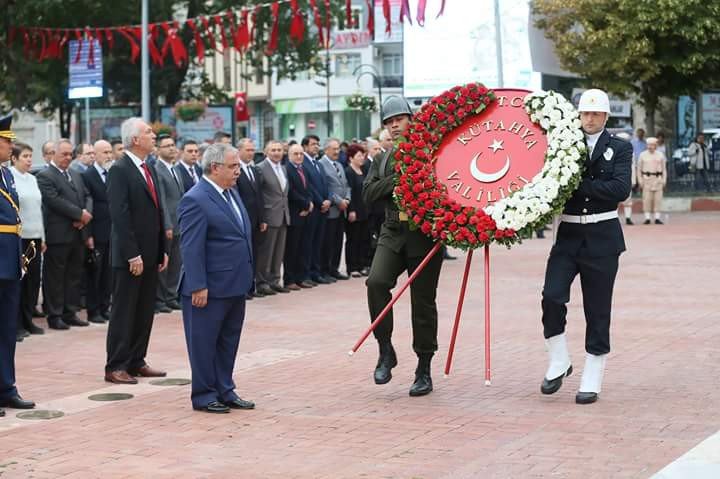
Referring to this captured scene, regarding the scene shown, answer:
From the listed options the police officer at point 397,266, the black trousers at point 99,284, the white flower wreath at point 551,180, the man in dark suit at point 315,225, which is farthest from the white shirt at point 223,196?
the man in dark suit at point 315,225

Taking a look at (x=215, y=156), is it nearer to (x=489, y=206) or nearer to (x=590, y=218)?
(x=489, y=206)

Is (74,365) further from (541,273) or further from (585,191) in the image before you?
(541,273)

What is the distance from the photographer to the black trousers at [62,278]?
13.8 m

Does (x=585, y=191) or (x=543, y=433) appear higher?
(x=585, y=191)

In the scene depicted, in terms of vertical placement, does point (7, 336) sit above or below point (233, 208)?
below

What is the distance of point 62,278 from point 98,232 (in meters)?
0.75

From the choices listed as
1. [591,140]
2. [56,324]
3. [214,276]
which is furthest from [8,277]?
[56,324]

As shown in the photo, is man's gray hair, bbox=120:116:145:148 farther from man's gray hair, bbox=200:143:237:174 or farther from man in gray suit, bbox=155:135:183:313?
man in gray suit, bbox=155:135:183:313

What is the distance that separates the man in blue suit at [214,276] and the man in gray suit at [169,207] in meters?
5.12

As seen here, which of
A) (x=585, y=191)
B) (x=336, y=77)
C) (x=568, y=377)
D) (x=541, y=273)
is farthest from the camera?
(x=336, y=77)

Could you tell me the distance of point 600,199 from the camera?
8.88 m

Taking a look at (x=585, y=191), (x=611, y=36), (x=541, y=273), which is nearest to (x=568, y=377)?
(x=585, y=191)

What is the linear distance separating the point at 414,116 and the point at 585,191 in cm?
138

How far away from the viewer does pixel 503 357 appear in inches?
437
